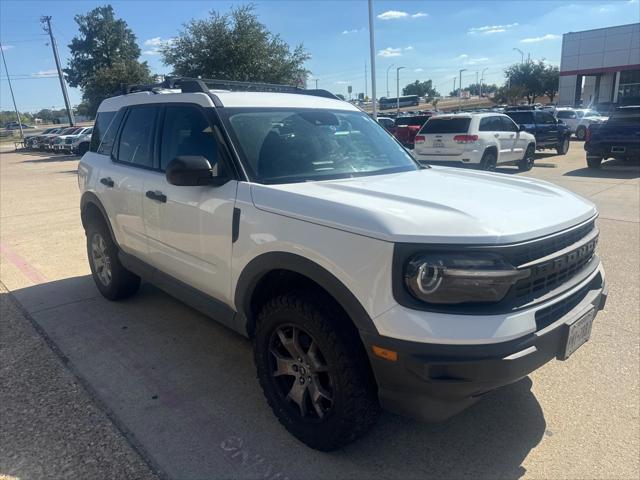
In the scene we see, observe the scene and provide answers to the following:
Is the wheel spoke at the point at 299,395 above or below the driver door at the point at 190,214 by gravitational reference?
below

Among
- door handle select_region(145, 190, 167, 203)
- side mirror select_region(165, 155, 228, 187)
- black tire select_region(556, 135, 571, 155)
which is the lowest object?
black tire select_region(556, 135, 571, 155)

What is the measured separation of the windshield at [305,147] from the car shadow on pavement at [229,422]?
1.49m

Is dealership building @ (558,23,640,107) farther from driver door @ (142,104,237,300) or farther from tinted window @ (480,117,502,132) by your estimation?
driver door @ (142,104,237,300)

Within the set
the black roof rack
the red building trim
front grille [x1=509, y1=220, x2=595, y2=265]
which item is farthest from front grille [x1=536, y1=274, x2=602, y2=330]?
the red building trim

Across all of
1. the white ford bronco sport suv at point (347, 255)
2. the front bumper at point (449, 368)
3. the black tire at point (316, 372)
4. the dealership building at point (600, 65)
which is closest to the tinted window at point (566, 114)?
the dealership building at point (600, 65)

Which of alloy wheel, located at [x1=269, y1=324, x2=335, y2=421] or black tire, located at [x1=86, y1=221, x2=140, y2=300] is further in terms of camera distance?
black tire, located at [x1=86, y1=221, x2=140, y2=300]

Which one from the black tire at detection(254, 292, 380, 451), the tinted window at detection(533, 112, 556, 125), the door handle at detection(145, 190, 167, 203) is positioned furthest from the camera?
the tinted window at detection(533, 112, 556, 125)

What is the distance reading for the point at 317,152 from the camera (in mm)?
3352

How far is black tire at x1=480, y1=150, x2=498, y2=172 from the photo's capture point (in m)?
13.2

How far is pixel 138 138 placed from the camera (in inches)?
166

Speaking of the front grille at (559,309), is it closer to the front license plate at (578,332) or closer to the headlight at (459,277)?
the front license plate at (578,332)

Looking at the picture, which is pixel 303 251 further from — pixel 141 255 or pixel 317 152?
pixel 141 255

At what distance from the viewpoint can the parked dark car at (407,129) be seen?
20.0 m

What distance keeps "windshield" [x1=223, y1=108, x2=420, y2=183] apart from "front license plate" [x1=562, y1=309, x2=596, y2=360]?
1.57 meters
